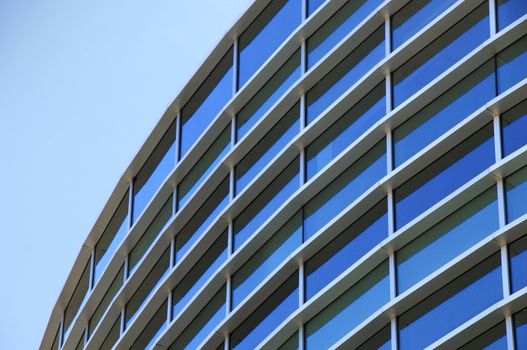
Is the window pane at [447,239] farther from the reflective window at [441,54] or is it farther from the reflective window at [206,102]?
the reflective window at [206,102]

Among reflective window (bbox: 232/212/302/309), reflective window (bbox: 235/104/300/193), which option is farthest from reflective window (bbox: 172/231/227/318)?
reflective window (bbox: 235/104/300/193)

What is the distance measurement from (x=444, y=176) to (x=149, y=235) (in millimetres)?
12349

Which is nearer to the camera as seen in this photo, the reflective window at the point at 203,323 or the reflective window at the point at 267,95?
the reflective window at the point at 267,95

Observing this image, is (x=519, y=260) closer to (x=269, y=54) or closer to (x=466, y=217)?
(x=466, y=217)

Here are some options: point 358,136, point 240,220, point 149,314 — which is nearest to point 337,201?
point 358,136

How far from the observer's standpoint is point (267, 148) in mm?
38219

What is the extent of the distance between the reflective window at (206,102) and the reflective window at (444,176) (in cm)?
843

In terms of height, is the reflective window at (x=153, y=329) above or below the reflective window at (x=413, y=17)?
below

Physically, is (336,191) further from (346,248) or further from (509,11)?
(509,11)

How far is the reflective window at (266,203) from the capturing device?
36.7 meters

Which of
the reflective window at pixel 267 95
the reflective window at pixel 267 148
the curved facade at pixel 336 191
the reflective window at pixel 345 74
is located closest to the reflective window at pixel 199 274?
the curved facade at pixel 336 191

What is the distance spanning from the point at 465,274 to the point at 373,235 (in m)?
3.33

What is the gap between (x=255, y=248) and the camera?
37062 millimetres

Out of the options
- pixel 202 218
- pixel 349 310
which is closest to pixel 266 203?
pixel 202 218
